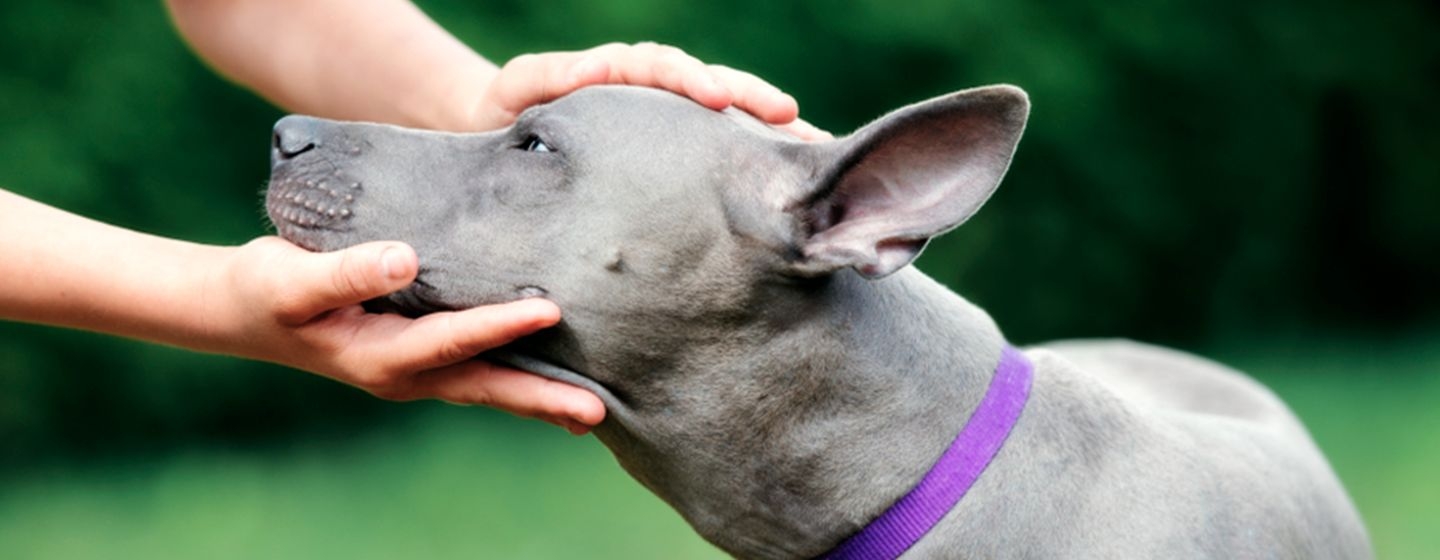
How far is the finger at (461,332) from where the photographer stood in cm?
321

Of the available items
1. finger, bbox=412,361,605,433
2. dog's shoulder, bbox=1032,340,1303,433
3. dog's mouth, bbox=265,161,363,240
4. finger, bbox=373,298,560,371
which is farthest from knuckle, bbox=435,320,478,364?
dog's shoulder, bbox=1032,340,1303,433

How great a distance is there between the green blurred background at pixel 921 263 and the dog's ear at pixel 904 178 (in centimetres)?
346

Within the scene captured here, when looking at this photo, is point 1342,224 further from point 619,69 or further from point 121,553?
point 619,69

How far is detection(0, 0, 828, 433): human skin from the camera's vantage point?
3236 mm

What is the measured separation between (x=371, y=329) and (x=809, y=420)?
85 centimetres

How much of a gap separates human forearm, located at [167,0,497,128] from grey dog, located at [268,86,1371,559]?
2.42 ft

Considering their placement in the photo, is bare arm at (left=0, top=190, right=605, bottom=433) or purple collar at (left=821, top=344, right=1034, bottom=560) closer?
bare arm at (left=0, top=190, right=605, bottom=433)

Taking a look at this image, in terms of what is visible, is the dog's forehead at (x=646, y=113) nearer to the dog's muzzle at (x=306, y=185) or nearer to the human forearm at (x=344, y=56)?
the dog's muzzle at (x=306, y=185)

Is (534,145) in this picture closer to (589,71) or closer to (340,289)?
(589,71)

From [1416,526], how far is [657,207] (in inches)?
188

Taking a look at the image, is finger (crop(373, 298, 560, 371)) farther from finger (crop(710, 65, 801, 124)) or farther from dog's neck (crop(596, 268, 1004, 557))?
finger (crop(710, 65, 801, 124))

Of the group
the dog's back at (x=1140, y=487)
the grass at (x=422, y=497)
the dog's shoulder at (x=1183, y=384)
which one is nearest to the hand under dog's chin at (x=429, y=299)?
the dog's back at (x=1140, y=487)

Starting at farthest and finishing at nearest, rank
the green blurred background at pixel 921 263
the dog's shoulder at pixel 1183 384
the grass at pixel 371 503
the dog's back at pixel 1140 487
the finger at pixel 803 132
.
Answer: the green blurred background at pixel 921 263, the grass at pixel 371 503, the dog's shoulder at pixel 1183 384, the finger at pixel 803 132, the dog's back at pixel 1140 487

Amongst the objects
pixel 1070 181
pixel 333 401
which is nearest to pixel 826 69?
pixel 1070 181
